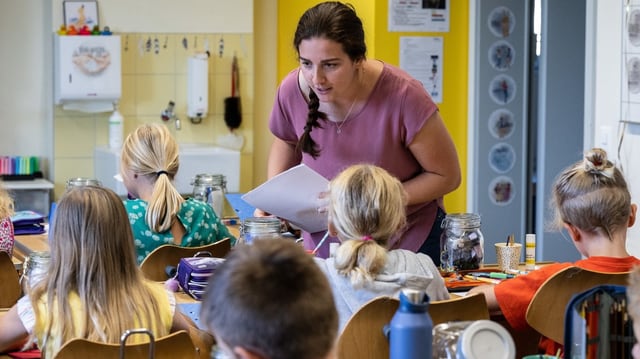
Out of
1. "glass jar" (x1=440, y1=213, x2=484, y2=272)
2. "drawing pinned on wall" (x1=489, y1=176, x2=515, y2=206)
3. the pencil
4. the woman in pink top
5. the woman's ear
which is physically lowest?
"drawing pinned on wall" (x1=489, y1=176, x2=515, y2=206)

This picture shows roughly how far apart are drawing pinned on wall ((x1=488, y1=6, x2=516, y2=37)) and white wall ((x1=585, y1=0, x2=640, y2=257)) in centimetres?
180

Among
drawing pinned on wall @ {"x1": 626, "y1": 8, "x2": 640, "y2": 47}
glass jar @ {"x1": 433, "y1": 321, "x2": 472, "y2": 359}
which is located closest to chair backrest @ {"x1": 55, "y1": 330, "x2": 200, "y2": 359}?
glass jar @ {"x1": 433, "y1": 321, "x2": 472, "y2": 359}

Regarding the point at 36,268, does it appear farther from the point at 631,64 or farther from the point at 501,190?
the point at 501,190

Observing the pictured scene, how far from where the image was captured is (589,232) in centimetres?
289

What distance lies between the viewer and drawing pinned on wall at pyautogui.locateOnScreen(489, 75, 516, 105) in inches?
260

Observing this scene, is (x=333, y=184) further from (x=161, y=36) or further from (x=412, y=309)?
(x=161, y=36)

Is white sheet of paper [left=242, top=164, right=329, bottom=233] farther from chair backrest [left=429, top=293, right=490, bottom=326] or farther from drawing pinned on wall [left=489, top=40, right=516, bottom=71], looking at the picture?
drawing pinned on wall [left=489, top=40, right=516, bottom=71]

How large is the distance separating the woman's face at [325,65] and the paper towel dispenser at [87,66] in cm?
351

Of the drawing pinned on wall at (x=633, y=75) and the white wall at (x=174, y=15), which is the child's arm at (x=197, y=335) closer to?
the drawing pinned on wall at (x=633, y=75)

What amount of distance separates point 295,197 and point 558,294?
0.88m

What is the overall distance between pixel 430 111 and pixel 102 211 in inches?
45.4

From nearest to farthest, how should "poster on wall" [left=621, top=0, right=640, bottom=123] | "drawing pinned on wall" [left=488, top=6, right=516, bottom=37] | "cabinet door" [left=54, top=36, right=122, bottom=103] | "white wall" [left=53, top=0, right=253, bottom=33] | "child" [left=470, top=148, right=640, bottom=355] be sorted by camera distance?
"child" [left=470, top=148, right=640, bottom=355] < "poster on wall" [left=621, top=0, right=640, bottom=123] < "cabinet door" [left=54, top=36, right=122, bottom=103] < "white wall" [left=53, top=0, right=253, bottom=33] < "drawing pinned on wall" [left=488, top=6, right=516, bottom=37]

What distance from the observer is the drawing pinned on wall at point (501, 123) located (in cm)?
664

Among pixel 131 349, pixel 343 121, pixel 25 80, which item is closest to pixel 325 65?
pixel 343 121
